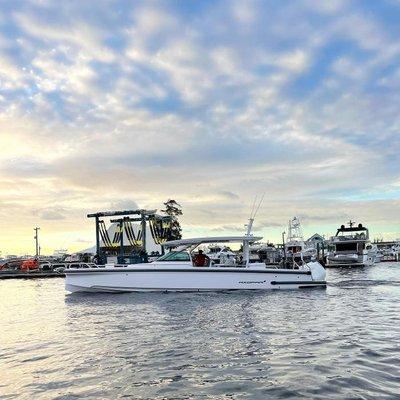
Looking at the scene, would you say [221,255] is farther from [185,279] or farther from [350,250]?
[350,250]

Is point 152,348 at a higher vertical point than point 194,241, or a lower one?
lower

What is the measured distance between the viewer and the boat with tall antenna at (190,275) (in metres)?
22.8

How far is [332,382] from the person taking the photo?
7746 millimetres

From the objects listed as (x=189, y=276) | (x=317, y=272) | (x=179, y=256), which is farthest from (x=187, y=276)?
(x=317, y=272)

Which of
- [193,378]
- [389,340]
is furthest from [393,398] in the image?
[389,340]

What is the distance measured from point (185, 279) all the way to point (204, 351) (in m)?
12.8

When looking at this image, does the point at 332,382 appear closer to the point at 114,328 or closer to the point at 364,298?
the point at 114,328

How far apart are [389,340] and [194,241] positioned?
13915 millimetres

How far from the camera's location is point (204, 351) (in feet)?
32.9

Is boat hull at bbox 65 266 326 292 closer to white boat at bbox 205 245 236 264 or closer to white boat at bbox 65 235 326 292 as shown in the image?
white boat at bbox 65 235 326 292

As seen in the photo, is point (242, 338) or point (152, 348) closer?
point (152, 348)

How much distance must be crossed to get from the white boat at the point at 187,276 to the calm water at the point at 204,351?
4495 mm

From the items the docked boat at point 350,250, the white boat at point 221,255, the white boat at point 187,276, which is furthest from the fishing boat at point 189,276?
the docked boat at point 350,250

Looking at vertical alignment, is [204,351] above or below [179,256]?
below
